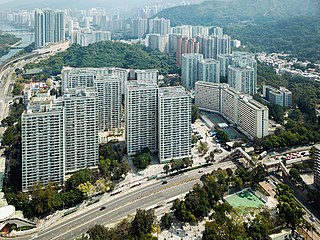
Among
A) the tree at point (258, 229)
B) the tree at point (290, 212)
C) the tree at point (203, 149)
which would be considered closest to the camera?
the tree at point (258, 229)

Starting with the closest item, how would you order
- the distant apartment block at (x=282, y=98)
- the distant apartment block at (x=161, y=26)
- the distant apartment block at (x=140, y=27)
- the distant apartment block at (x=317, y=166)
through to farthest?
the distant apartment block at (x=317, y=166), the distant apartment block at (x=282, y=98), the distant apartment block at (x=161, y=26), the distant apartment block at (x=140, y=27)

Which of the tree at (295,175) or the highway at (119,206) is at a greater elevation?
the tree at (295,175)

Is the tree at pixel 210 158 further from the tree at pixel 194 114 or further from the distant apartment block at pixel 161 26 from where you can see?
the distant apartment block at pixel 161 26

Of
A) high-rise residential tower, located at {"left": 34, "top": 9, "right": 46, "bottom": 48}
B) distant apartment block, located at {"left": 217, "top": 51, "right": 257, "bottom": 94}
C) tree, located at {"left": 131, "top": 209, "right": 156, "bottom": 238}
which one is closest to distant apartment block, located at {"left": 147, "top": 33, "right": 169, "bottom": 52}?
high-rise residential tower, located at {"left": 34, "top": 9, "right": 46, "bottom": 48}

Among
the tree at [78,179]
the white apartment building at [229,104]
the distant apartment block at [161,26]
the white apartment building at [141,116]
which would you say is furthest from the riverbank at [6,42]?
the tree at [78,179]

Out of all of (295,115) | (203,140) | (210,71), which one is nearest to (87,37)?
(210,71)

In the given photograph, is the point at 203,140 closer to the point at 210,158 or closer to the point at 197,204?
the point at 210,158
